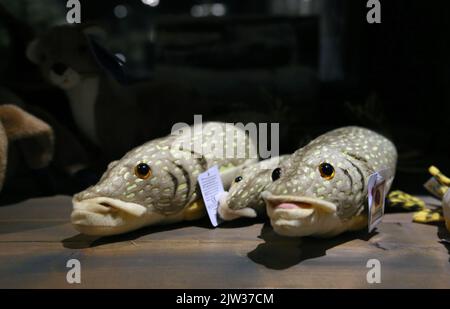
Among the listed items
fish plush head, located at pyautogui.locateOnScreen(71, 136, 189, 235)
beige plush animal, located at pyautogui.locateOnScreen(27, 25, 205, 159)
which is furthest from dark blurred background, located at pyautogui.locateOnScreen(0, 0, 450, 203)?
fish plush head, located at pyautogui.locateOnScreen(71, 136, 189, 235)

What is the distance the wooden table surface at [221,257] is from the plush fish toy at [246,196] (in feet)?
0.11

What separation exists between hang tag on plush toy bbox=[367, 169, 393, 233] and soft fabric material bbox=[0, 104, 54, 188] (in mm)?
630

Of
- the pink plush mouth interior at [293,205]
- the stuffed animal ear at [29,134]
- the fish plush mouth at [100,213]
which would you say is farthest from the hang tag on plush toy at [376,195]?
the stuffed animal ear at [29,134]

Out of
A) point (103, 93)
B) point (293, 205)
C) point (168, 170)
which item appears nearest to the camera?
point (293, 205)

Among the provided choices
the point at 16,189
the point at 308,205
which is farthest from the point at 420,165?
the point at 16,189

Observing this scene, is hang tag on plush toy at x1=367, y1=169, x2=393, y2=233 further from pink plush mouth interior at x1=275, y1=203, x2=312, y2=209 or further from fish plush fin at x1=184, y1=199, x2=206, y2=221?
fish plush fin at x1=184, y1=199, x2=206, y2=221

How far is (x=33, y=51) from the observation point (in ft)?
3.38

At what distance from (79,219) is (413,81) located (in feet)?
2.73

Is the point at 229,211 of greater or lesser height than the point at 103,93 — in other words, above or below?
below

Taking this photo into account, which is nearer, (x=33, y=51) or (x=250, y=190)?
(x=250, y=190)

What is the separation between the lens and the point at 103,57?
38.8 inches

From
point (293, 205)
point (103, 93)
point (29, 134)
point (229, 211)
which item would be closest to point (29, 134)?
point (29, 134)

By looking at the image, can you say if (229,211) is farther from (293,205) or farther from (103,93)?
(103,93)

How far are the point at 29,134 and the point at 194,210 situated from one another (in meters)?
0.38
